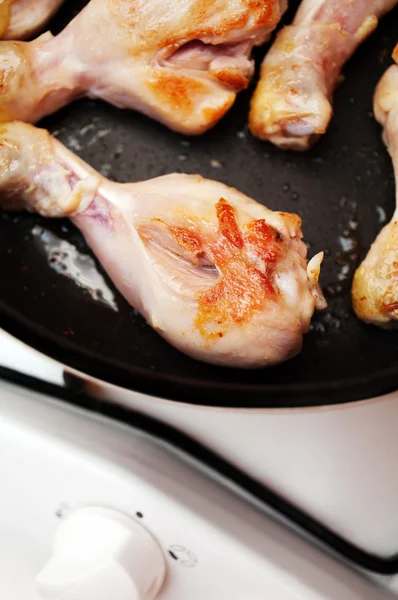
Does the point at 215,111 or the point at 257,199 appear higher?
the point at 215,111

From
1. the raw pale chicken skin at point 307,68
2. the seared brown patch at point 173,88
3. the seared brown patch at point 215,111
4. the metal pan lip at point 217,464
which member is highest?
the seared brown patch at point 173,88

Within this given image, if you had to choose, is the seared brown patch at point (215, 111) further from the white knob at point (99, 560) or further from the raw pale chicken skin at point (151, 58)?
the white knob at point (99, 560)

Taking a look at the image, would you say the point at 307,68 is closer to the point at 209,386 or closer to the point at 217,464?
the point at 209,386

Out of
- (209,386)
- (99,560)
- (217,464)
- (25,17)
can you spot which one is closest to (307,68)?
(25,17)

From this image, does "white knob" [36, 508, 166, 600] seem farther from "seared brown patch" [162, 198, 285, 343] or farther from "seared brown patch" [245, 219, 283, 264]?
"seared brown patch" [245, 219, 283, 264]

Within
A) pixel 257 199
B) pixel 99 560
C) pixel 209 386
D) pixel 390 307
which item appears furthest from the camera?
pixel 257 199

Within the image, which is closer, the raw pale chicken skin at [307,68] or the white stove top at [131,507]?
the white stove top at [131,507]

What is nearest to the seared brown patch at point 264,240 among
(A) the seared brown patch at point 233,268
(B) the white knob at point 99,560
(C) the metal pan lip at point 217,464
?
(A) the seared brown patch at point 233,268
